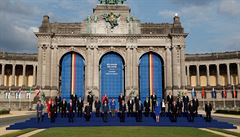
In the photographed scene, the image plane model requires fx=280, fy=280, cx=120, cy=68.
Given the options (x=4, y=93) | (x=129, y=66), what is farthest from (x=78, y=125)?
(x=4, y=93)

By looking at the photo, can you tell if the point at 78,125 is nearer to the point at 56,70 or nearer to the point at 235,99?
the point at 56,70

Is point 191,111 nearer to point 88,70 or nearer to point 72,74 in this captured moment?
point 88,70

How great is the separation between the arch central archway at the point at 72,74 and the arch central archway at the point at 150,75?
13.4 metres

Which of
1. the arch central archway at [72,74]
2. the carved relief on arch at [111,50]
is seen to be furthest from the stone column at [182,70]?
the arch central archway at [72,74]

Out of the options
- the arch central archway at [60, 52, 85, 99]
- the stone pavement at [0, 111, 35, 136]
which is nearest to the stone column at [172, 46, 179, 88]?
the arch central archway at [60, 52, 85, 99]

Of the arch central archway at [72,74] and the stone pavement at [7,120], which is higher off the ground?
the arch central archway at [72,74]

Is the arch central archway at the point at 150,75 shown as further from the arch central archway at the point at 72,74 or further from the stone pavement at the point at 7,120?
the stone pavement at the point at 7,120

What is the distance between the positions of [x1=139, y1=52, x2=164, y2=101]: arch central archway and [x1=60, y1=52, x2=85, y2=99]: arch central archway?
1342 centimetres

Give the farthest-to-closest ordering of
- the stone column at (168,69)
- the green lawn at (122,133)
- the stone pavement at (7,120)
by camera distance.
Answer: the stone column at (168,69) < the stone pavement at (7,120) < the green lawn at (122,133)

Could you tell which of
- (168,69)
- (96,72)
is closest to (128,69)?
(96,72)

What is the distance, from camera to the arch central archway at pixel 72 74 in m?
62.2

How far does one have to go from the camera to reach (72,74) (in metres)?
62.8

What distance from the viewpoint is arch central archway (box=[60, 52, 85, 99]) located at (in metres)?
62.2

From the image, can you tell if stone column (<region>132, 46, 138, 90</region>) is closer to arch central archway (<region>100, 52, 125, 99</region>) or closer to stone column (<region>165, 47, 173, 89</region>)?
arch central archway (<region>100, 52, 125, 99</region>)
